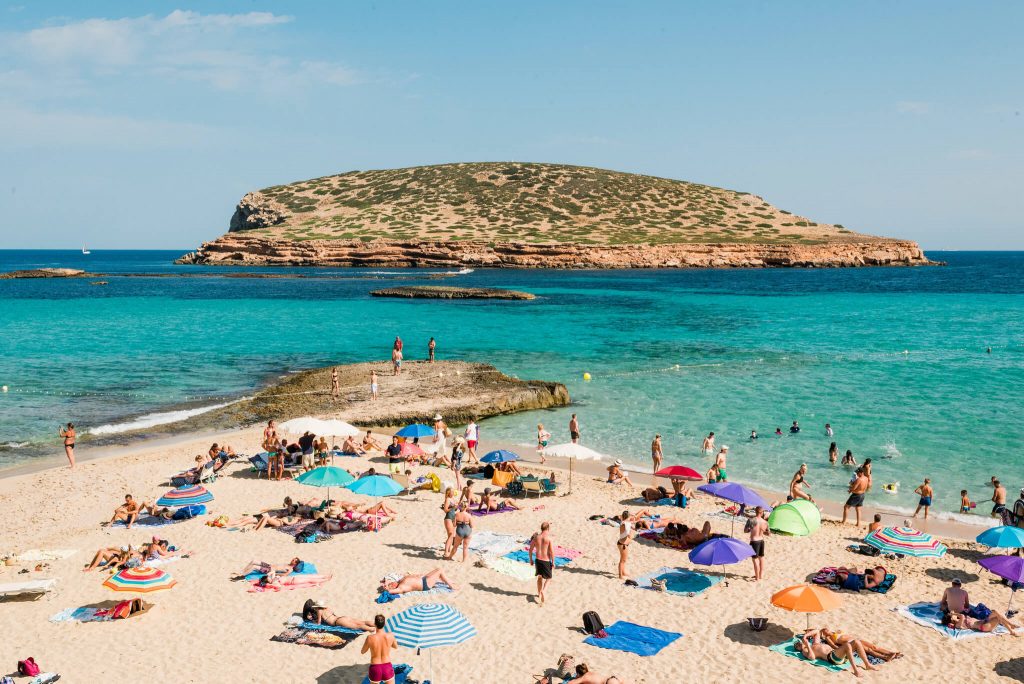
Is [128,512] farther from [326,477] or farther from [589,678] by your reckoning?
[589,678]

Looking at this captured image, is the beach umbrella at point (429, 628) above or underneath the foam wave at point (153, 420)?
above

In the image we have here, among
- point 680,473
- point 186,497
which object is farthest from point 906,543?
point 186,497

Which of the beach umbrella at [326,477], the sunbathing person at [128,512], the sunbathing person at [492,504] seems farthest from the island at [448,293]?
the sunbathing person at [128,512]

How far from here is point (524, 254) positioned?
12312 cm

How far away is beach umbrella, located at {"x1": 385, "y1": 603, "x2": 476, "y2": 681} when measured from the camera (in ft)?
35.1

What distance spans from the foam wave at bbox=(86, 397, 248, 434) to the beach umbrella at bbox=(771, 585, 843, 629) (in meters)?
24.0

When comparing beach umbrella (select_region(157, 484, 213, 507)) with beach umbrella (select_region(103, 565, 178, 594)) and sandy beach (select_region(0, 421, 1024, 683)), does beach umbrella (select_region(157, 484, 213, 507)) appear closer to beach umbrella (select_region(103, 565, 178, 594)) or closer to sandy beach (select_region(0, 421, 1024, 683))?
sandy beach (select_region(0, 421, 1024, 683))

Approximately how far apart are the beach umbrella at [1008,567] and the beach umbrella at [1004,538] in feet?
3.63

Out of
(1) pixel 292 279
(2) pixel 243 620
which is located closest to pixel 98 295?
(1) pixel 292 279

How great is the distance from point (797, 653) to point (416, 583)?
21.9 ft

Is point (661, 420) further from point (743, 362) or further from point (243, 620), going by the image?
point (243, 620)

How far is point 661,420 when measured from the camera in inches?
1155

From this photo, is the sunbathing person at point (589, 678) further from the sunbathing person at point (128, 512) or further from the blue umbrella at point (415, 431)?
the blue umbrella at point (415, 431)

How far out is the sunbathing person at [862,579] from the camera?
1438 centimetres
